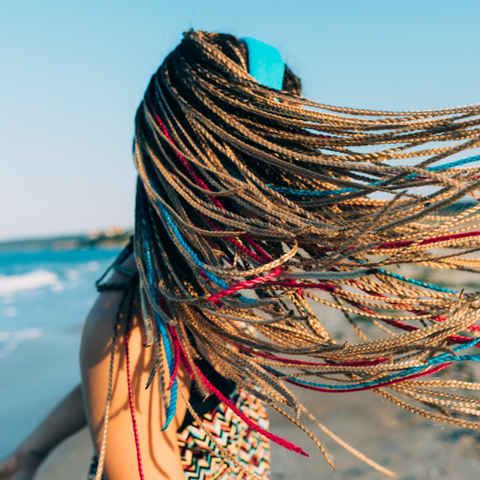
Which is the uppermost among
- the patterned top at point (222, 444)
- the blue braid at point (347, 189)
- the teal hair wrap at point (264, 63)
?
the teal hair wrap at point (264, 63)

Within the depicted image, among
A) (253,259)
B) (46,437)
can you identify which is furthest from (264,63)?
(46,437)

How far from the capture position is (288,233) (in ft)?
2.83

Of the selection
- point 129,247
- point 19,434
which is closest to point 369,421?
point 129,247

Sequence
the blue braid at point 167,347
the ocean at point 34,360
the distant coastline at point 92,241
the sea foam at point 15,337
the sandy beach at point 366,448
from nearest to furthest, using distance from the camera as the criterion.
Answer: the blue braid at point 167,347 → the sandy beach at point 366,448 → the ocean at point 34,360 → the sea foam at point 15,337 → the distant coastline at point 92,241

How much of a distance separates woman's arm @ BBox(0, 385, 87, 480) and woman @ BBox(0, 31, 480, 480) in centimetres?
94

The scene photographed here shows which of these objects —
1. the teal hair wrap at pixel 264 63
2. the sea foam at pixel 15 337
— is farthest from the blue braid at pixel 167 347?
the sea foam at pixel 15 337

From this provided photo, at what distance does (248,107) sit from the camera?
1016 mm

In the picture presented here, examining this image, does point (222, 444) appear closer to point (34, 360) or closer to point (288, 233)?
point (288, 233)

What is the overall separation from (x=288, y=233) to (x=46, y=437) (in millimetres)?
1817

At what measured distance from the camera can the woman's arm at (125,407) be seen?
1.02 m

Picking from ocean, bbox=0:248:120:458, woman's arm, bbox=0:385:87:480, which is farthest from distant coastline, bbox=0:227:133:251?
woman's arm, bbox=0:385:87:480

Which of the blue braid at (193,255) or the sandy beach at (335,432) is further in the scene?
the sandy beach at (335,432)

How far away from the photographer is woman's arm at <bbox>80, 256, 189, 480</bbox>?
102 centimetres

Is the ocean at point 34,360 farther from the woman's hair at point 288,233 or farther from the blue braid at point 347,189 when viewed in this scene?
the blue braid at point 347,189
